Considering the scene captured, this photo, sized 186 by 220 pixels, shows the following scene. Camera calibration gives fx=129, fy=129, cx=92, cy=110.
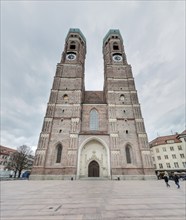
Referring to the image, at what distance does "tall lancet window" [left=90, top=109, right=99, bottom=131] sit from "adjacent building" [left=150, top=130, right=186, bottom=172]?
21.5 m

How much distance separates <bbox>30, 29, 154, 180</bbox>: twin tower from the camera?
63.1 feet

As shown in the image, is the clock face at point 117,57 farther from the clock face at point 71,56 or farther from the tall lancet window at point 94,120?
the tall lancet window at point 94,120

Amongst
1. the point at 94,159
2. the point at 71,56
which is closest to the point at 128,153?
the point at 94,159

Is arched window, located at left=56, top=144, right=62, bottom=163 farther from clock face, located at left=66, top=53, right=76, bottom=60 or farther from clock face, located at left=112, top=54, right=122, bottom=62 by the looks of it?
clock face, located at left=112, top=54, right=122, bottom=62

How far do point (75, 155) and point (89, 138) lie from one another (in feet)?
11.7

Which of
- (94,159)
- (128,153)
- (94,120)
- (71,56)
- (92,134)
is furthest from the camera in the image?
(71,56)

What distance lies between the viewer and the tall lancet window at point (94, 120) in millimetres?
24000

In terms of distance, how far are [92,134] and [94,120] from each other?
12.0 feet

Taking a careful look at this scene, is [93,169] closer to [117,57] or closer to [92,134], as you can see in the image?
[92,134]

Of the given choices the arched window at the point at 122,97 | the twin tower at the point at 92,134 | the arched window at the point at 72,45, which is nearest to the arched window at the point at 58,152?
the twin tower at the point at 92,134

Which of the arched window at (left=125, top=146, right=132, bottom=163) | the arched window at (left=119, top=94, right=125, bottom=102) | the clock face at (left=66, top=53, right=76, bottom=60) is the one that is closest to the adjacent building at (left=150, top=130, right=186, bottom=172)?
the arched window at (left=119, top=94, right=125, bottom=102)

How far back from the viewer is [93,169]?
69.6 feet

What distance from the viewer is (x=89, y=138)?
2145 cm

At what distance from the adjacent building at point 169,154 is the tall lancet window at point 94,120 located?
21.5m
